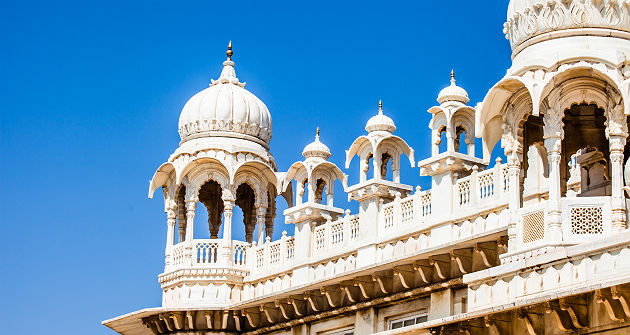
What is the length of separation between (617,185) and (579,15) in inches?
101

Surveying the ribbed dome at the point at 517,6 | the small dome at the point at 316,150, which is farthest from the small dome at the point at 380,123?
the ribbed dome at the point at 517,6

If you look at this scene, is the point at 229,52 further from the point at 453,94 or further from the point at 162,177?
the point at 453,94

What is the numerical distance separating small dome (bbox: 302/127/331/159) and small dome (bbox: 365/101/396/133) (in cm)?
203

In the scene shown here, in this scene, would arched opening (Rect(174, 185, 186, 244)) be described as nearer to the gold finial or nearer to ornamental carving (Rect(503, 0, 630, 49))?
the gold finial

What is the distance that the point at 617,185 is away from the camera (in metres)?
18.0

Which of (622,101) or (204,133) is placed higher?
(204,133)

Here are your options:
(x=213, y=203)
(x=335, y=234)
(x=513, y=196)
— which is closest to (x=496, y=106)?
(x=513, y=196)

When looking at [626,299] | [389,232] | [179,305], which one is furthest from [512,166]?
[179,305]

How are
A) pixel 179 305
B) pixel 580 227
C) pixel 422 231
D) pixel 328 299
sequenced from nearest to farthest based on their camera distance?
pixel 580 227
pixel 422 231
pixel 328 299
pixel 179 305

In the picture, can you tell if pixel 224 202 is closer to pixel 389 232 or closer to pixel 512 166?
pixel 389 232

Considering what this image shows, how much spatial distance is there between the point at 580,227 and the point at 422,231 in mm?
5708

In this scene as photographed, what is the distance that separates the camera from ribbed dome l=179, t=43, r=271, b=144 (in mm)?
28766

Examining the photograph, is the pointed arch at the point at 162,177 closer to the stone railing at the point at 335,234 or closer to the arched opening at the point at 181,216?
the arched opening at the point at 181,216

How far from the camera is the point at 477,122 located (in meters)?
19.5
